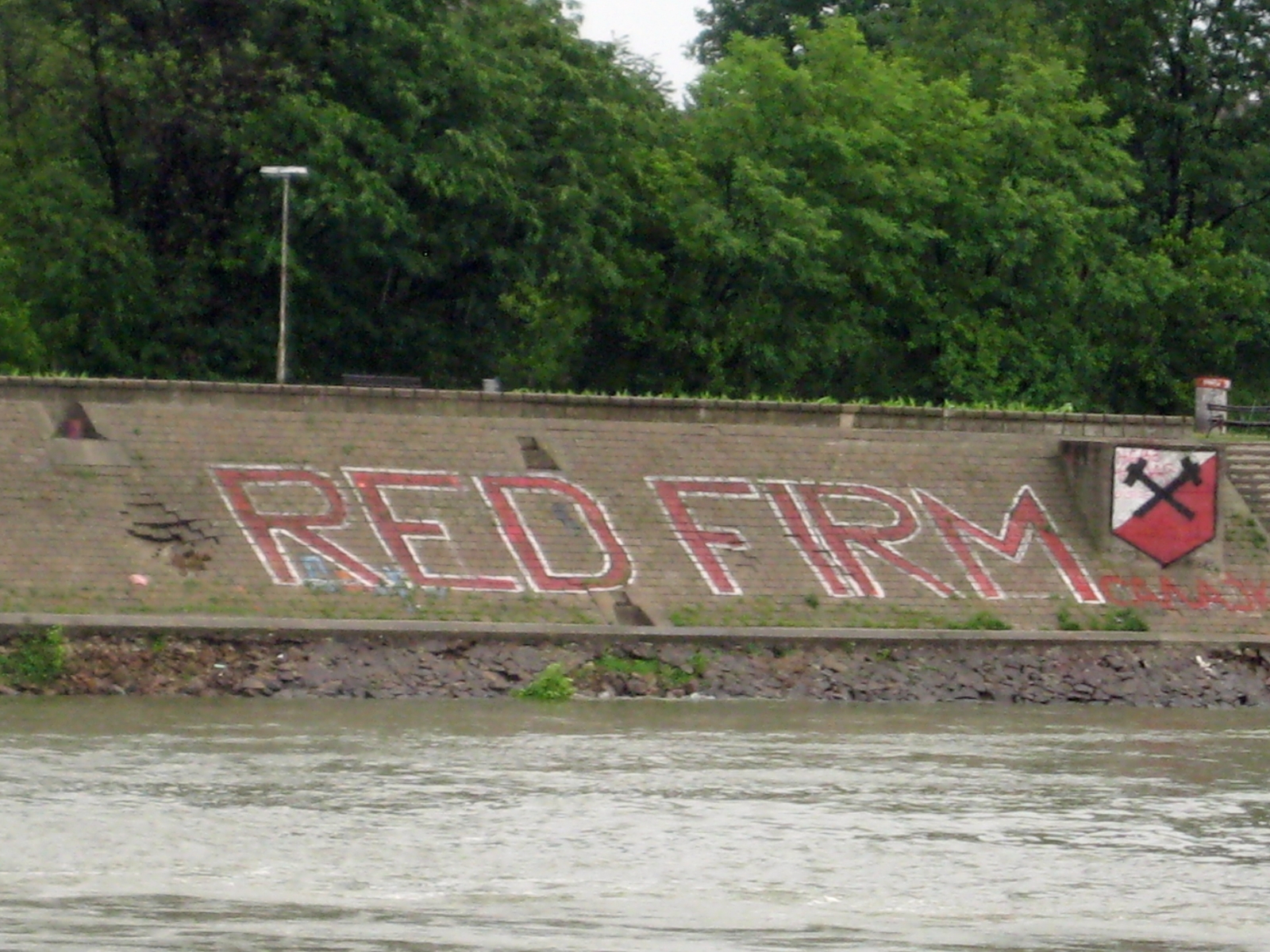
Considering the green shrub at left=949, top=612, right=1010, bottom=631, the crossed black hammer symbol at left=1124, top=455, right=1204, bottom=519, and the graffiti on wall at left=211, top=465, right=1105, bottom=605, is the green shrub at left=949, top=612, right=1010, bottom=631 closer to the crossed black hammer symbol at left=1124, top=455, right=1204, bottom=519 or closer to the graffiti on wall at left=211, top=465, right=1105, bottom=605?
the graffiti on wall at left=211, top=465, right=1105, bottom=605

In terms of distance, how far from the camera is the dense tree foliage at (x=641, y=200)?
43.3 m

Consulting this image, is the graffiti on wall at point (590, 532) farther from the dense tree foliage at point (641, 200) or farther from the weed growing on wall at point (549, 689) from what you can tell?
the dense tree foliage at point (641, 200)

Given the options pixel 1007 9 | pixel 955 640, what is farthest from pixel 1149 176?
pixel 955 640

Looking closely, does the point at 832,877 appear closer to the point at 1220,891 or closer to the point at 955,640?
the point at 1220,891

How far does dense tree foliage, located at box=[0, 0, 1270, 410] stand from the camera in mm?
43281

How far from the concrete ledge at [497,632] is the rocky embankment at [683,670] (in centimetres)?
8

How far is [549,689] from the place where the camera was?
92.3 ft

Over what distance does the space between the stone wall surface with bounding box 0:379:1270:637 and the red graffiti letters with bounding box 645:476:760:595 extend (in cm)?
3

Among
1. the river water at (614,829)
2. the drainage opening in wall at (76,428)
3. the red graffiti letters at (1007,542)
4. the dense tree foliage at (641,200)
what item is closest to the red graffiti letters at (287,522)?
the drainage opening in wall at (76,428)

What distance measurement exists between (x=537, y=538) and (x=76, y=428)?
18.8ft

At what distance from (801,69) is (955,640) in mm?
21052

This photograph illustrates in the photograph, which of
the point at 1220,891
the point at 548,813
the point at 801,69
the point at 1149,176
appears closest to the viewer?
the point at 1220,891

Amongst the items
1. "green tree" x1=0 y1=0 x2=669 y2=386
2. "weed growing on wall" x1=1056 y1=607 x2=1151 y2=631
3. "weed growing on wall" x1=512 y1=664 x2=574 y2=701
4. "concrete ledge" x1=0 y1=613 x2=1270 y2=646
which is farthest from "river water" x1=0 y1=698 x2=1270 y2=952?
"green tree" x1=0 y1=0 x2=669 y2=386

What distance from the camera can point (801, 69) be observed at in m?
48.5
